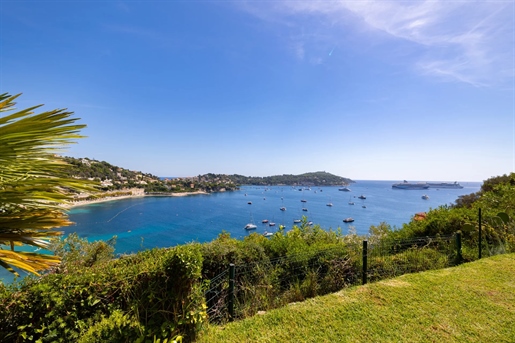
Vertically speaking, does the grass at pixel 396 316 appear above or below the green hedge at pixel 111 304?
below

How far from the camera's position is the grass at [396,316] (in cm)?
274

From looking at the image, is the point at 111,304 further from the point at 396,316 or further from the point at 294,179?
the point at 294,179

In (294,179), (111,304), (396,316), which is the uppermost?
(294,179)

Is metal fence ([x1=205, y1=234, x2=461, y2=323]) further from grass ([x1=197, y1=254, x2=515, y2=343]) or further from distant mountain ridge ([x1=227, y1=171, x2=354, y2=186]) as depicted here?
distant mountain ridge ([x1=227, y1=171, x2=354, y2=186])

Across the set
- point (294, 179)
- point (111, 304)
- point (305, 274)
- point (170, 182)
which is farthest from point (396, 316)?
point (294, 179)

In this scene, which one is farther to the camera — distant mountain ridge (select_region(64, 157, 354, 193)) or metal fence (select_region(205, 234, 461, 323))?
distant mountain ridge (select_region(64, 157, 354, 193))

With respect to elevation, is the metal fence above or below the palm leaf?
below

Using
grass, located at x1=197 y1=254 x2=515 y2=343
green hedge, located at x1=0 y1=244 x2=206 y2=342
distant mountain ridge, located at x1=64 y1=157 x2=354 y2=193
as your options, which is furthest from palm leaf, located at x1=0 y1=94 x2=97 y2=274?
distant mountain ridge, located at x1=64 y1=157 x2=354 y2=193

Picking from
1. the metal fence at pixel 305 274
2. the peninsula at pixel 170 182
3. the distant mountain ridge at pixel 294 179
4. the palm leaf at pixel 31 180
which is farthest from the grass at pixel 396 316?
the distant mountain ridge at pixel 294 179

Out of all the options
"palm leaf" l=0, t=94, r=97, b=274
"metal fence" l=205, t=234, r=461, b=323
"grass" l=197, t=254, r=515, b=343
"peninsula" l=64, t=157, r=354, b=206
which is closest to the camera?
"palm leaf" l=0, t=94, r=97, b=274

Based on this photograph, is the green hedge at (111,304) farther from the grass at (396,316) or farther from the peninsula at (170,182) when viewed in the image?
→ the peninsula at (170,182)

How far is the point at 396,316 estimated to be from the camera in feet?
10.2

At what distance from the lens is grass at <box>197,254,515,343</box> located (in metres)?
2.74

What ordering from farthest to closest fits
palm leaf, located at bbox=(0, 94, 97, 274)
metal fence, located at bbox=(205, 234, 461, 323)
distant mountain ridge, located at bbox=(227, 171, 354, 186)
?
distant mountain ridge, located at bbox=(227, 171, 354, 186) < metal fence, located at bbox=(205, 234, 461, 323) < palm leaf, located at bbox=(0, 94, 97, 274)
